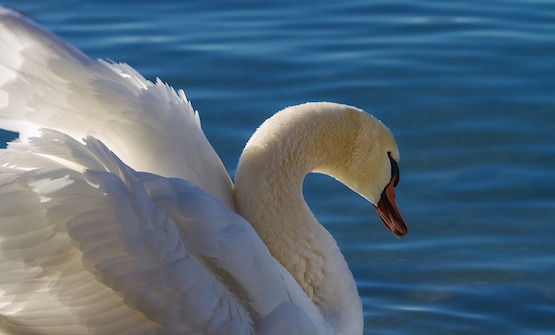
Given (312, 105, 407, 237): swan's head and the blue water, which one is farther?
the blue water

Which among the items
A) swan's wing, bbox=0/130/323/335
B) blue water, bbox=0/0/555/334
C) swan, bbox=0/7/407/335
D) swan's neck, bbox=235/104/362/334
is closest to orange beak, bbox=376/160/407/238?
swan, bbox=0/7/407/335

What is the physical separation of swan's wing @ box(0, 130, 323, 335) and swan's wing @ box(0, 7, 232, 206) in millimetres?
498

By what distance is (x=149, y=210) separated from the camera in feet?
12.4

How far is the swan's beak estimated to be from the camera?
5242mm

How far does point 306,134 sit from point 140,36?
13.1 ft

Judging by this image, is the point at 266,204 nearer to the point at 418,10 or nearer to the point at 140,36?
the point at 140,36

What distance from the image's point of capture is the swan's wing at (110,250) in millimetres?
3660

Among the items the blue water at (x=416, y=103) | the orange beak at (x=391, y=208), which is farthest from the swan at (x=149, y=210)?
the blue water at (x=416, y=103)

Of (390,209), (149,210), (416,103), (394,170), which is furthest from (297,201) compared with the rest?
(416,103)

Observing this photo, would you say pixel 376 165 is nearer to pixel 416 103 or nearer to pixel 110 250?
pixel 110 250

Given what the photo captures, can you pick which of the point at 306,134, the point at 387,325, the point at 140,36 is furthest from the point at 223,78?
the point at 306,134

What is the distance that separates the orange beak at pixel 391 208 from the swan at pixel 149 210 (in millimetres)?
166

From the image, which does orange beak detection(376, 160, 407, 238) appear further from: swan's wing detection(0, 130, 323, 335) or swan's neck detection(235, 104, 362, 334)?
swan's wing detection(0, 130, 323, 335)

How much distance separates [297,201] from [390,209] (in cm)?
64
